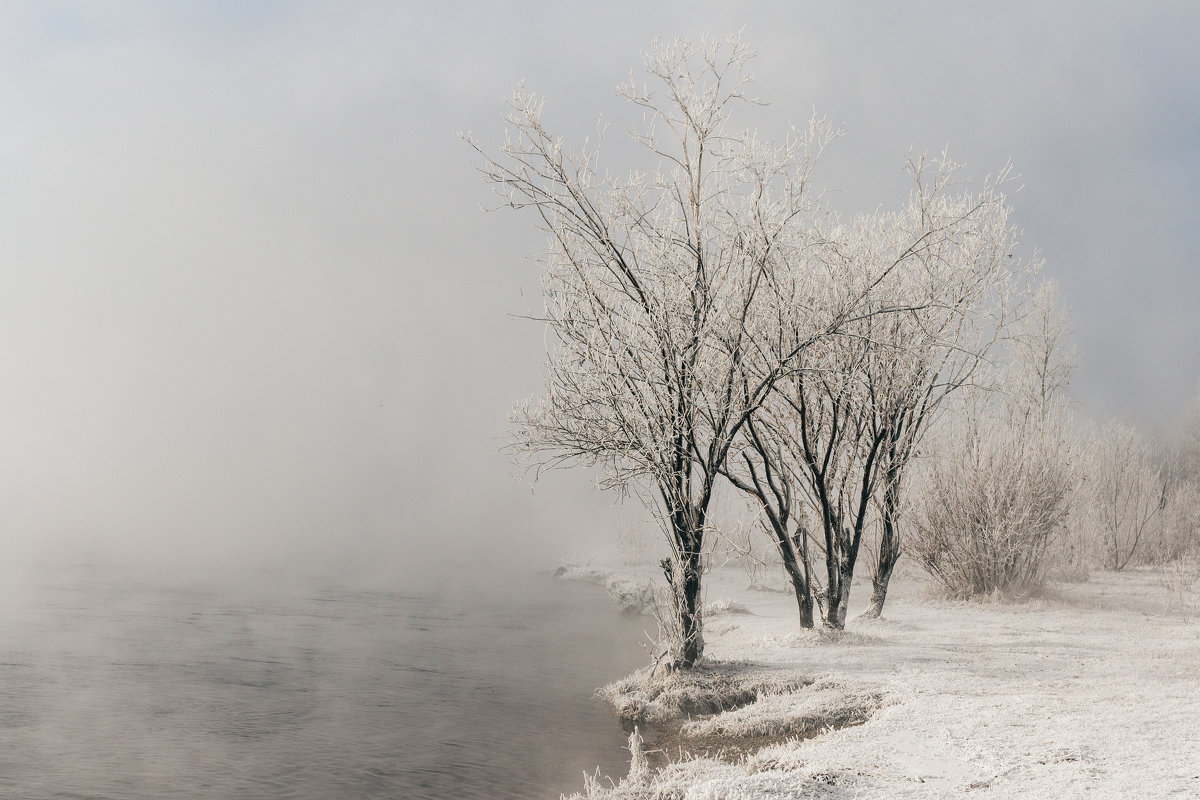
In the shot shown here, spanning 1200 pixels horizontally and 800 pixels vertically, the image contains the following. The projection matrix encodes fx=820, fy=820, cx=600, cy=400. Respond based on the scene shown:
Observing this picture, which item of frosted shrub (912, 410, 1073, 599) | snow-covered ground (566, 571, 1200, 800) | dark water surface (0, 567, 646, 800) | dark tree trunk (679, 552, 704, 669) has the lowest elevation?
dark water surface (0, 567, 646, 800)

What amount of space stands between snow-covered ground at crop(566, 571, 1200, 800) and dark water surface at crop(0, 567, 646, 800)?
180 cm

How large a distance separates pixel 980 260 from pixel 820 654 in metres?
7.02

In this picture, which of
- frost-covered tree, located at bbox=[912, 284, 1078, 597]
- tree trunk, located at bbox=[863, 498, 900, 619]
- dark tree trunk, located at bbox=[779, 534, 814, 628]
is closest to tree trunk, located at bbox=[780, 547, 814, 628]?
dark tree trunk, located at bbox=[779, 534, 814, 628]

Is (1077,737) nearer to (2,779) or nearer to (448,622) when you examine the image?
(2,779)

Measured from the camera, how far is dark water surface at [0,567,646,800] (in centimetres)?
765

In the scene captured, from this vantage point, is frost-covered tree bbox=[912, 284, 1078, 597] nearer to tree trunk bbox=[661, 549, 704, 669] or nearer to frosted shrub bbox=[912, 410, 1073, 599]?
frosted shrub bbox=[912, 410, 1073, 599]

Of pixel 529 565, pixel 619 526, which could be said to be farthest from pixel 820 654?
pixel 529 565

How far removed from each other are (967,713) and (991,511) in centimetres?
1058

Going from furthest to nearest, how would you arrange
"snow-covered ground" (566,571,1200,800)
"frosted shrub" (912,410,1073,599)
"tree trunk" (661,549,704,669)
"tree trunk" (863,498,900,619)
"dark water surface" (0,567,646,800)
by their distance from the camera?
"frosted shrub" (912,410,1073,599)
"tree trunk" (863,498,900,619)
"tree trunk" (661,549,704,669)
"dark water surface" (0,567,646,800)
"snow-covered ground" (566,571,1200,800)

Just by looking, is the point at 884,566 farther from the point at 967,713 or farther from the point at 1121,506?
the point at 1121,506

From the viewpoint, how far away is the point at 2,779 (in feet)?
24.4

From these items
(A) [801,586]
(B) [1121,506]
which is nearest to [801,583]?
(A) [801,586]

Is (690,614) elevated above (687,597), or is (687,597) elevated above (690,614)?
(687,597)

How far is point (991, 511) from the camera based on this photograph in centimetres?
1659
